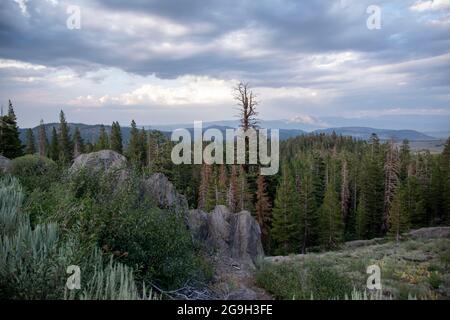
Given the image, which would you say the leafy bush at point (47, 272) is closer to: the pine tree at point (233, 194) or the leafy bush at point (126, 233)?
the leafy bush at point (126, 233)

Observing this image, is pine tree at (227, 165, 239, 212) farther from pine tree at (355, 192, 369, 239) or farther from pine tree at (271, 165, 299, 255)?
pine tree at (355, 192, 369, 239)

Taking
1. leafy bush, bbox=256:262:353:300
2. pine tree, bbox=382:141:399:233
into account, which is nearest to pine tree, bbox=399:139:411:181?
pine tree, bbox=382:141:399:233

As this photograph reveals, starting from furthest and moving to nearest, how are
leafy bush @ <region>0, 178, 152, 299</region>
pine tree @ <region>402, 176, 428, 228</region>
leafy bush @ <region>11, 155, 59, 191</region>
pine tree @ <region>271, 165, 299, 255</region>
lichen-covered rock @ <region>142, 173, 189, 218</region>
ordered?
pine tree @ <region>402, 176, 428, 228</region>
pine tree @ <region>271, 165, 299, 255</region>
lichen-covered rock @ <region>142, 173, 189, 218</region>
leafy bush @ <region>11, 155, 59, 191</region>
leafy bush @ <region>0, 178, 152, 299</region>

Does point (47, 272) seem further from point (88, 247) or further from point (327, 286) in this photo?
point (327, 286)

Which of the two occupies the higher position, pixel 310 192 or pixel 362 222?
pixel 310 192

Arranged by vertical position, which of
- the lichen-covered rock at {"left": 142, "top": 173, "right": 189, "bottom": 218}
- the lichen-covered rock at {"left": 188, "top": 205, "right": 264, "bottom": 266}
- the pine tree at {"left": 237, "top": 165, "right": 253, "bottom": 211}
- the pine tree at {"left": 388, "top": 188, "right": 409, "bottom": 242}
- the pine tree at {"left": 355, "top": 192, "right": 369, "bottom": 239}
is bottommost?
the pine tree at {"left": 355, "top": 192, "right": 369, "bottom": 239}

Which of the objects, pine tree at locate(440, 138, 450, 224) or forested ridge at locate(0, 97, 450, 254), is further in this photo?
pine tree at locate(440, 138, 450, 224)

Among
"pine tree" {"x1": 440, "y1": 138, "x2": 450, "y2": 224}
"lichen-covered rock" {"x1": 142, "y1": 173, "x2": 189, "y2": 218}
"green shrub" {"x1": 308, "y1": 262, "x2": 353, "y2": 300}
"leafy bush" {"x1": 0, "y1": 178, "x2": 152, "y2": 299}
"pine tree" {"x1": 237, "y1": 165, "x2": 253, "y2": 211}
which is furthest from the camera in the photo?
"pine tree" {"x1": 440, "y1": 138, "x2": 450, "y2": 224}

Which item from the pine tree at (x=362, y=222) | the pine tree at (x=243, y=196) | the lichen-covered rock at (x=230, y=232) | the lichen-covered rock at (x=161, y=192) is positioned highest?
the lichen-covered rock at (x=161, y=192)

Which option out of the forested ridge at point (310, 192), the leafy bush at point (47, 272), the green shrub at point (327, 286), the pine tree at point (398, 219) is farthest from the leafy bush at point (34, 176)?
the pine tree at point (398, 219)

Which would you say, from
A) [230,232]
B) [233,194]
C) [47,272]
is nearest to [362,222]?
[233,194]

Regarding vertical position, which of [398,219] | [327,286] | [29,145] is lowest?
[398,219]
